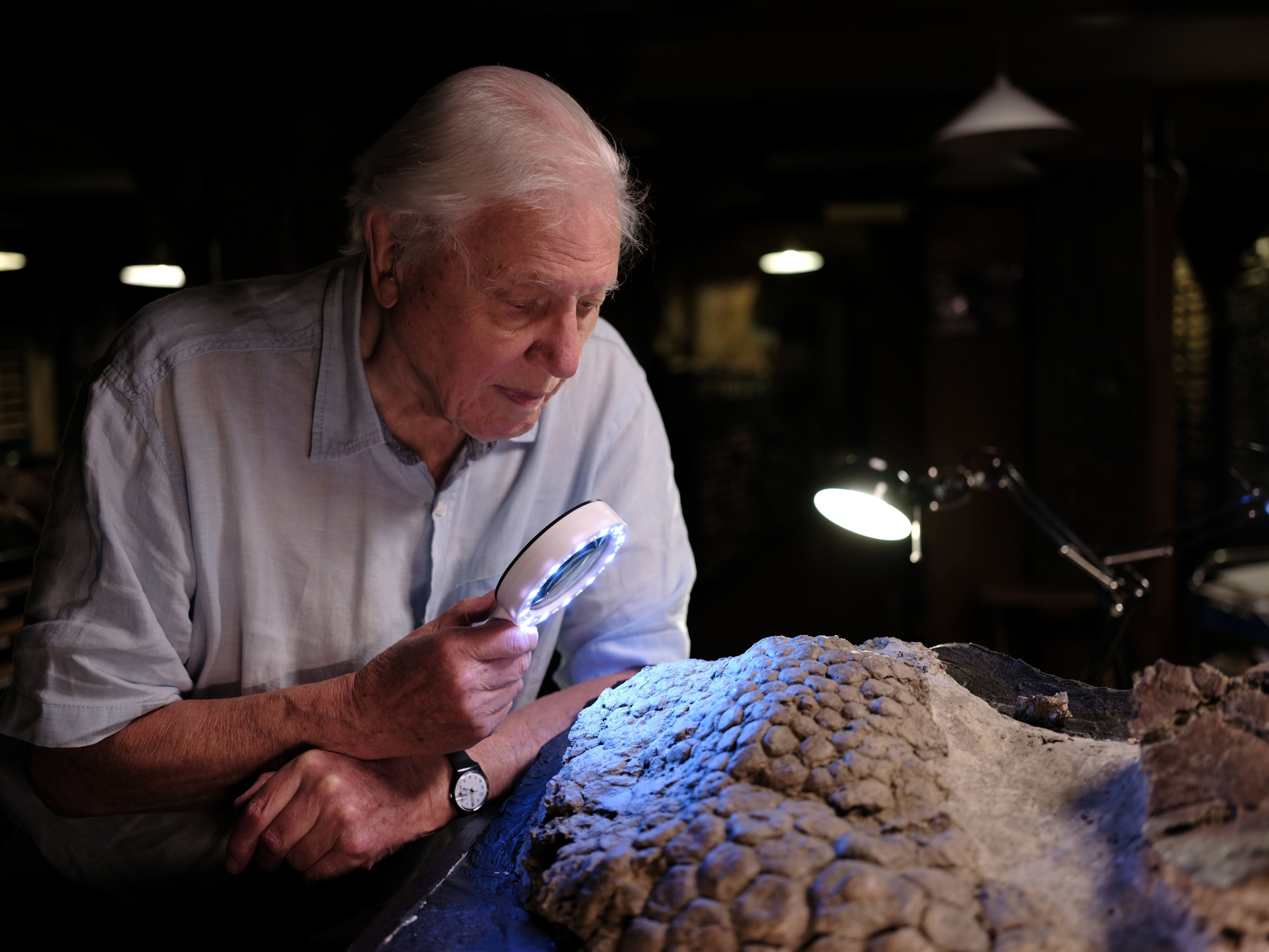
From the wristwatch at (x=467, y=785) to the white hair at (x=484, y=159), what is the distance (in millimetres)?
777

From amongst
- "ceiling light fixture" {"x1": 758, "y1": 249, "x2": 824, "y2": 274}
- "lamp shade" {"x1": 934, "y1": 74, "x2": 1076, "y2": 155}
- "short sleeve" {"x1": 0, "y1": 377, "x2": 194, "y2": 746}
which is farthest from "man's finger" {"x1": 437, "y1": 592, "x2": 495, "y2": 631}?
"ceiling light fixture" {"x1": 758, "y1": 249, "x2": 824, "y2": 274}

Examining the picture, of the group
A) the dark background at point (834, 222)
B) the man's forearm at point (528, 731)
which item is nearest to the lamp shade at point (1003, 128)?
the dark background at point (834, 222)

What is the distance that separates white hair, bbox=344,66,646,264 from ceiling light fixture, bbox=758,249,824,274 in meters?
5.98

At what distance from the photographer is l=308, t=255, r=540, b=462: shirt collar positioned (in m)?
1.53

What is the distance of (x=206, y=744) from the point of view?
4.30 feet

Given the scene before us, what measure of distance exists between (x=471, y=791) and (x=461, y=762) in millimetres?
45

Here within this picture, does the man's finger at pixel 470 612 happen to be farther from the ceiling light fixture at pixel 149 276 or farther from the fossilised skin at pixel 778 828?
the ceiling light fixture at pixel 149 276

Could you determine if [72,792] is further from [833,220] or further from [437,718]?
[833,220]

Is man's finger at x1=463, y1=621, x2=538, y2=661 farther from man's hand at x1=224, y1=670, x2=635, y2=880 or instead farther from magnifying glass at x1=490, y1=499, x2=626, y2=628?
man's hand at x1=224, y1=670, x2=635, y2=880

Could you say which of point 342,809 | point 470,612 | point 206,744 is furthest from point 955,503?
point 206,744

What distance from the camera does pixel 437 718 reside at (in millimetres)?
1274

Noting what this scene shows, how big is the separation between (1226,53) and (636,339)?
18.0 ft

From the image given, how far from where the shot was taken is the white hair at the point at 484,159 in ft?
4.24

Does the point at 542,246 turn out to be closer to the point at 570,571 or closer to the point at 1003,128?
the point at 570,571
